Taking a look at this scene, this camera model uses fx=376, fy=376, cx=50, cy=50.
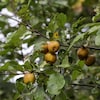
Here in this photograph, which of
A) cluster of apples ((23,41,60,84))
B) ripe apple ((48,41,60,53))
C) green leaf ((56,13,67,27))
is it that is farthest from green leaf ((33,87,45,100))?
green leaf ((56,13,67,27))

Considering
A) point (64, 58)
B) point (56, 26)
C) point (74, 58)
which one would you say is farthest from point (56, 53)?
point (74, 58)

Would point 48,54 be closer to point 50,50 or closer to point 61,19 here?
point 50,50

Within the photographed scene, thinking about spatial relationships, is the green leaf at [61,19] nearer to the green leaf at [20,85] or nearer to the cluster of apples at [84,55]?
the cluster of apples at [84,55]

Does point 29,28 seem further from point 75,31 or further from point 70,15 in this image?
point 70,15

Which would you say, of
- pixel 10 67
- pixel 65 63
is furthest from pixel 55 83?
pixel 10 67

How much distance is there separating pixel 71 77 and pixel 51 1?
1106mm

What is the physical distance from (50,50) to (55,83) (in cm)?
14

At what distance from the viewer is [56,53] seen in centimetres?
163

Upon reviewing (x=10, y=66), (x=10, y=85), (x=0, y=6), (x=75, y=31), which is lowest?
(x=10, y=85)

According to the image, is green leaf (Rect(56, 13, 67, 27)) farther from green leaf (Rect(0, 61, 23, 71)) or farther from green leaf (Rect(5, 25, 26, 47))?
green leaf (Rect(0, 61, 23, 71))

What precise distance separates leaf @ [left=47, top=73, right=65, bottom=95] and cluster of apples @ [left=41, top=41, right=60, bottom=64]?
0.06 meters

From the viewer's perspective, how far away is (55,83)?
1.57 m

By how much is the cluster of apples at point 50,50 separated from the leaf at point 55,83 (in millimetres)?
64

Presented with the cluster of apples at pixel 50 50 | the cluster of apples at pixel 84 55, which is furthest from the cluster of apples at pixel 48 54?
the cluster of apples at pixel 84 55
